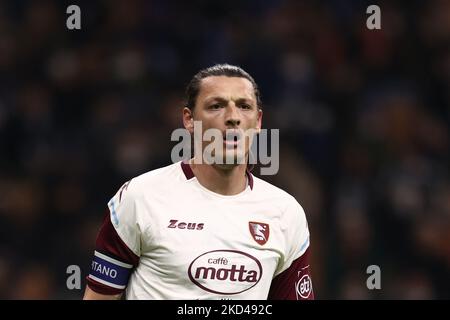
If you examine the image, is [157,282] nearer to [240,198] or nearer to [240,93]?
[240,198]

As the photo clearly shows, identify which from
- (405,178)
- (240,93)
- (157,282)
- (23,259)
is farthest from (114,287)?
(405,178)

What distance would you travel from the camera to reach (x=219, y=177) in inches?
164

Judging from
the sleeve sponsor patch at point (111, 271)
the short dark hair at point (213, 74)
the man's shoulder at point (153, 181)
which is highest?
the short dark hair at point (213, 74)

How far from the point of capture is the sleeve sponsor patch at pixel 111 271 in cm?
400

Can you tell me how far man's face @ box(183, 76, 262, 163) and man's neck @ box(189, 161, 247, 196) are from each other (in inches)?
2.9

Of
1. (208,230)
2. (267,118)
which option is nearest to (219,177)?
(208,230)

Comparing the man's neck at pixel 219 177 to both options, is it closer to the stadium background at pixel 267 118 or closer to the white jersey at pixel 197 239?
the white jersey at pixel 197 239

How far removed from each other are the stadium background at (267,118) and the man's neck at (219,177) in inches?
127

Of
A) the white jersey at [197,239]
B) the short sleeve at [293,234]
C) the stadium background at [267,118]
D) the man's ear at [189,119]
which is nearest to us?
the white jersey at [197,239]

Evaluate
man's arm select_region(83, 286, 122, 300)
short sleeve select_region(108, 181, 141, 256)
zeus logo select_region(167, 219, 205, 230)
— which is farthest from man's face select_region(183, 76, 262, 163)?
man's arm select_region(83, 286, 122, 300)

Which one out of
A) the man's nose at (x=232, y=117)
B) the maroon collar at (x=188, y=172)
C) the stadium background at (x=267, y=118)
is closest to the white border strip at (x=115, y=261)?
the maroon collar at (x=188, y=172)

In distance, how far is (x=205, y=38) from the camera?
350 inches

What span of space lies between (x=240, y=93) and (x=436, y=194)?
435 cm

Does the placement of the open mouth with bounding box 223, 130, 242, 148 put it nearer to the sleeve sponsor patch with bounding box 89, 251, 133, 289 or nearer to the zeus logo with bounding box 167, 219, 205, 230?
the zeus logo with bounding box 167, 219, 205, 230
